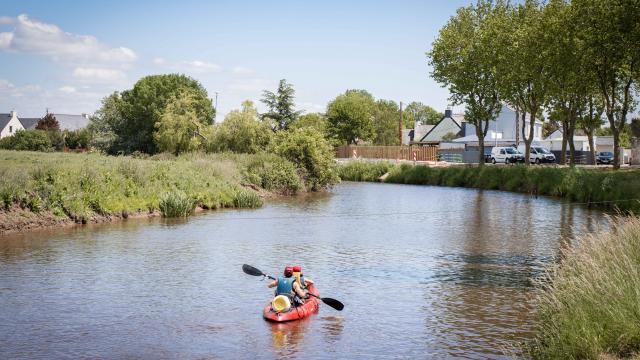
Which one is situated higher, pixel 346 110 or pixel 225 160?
pixel 346 110

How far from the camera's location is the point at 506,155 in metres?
84.4

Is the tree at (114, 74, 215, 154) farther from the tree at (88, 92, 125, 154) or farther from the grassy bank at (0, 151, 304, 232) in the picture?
the grassy bank at (0, 151, 304, 232)

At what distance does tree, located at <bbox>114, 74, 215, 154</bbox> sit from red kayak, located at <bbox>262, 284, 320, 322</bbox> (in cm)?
7904

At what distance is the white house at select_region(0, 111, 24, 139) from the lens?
146000 mm

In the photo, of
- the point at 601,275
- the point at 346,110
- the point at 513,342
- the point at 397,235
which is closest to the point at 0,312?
the point at 513,342

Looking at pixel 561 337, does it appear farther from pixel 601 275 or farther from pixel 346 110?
pixel 346 110

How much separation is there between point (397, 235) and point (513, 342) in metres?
17.3

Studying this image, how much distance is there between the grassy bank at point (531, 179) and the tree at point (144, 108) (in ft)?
99.1

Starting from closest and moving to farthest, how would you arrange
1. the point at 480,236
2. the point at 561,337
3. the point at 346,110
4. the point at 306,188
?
the point at 561,337, the point at 480,236, the point at 306,188, the point at 346,110

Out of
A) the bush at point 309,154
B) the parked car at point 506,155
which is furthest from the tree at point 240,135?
the parked car at point 506,155

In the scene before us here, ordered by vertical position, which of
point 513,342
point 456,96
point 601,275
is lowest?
point 513,342

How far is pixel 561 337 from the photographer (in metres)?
11.9

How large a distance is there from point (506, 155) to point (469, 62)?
16869mm

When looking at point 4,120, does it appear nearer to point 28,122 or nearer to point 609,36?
point 28,122
